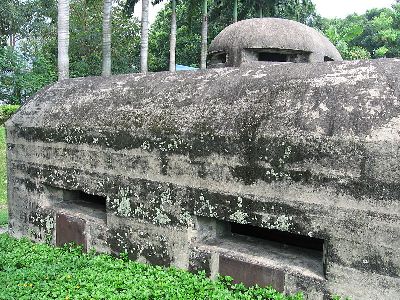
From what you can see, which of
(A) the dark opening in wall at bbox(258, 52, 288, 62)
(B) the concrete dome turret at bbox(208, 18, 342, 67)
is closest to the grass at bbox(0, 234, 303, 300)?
(B) the concrete dome turret at bbox(208, 18, 342, 67)

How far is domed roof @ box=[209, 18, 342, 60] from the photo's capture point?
9055mm

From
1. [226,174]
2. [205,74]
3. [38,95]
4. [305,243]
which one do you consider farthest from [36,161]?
[305,243]

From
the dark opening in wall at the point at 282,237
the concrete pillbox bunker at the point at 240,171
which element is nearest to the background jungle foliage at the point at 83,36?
the concrete pillbox bunker at the point at 240,171

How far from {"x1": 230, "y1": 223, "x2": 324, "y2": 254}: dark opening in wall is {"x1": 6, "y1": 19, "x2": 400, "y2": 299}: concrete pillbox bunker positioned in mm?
11

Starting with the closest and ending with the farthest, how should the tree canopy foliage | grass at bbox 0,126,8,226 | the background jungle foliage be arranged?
grass at bbox 0,126,8,226, the tree canopy foliage, the background jungle foliage

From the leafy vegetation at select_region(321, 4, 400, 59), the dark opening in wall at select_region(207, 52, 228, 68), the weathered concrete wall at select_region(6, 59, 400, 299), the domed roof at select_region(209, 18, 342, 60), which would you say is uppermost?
the leafy vegetation at select_region(321, 4, 400, 59)

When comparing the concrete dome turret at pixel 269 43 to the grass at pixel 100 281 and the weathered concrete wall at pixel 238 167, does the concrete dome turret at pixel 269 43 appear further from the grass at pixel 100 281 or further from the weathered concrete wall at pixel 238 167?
the grass at pixel 100 281

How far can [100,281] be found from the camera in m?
4.20

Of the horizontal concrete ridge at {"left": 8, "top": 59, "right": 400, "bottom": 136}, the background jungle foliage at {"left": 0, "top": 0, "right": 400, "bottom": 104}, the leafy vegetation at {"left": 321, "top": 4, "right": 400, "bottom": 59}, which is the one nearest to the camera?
the horizontal concrete ridge at {"left": 8, "top": 59, "right": 400, "bottom": 136}

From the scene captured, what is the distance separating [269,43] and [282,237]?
5.76 metres

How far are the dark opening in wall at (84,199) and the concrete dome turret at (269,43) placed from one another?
15.5 feet

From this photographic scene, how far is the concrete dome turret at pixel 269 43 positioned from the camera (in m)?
9.07

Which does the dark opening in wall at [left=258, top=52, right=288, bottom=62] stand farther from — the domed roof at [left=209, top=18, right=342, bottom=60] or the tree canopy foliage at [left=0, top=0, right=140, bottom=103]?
the tree canopy foliage at [left=0, top=0, right=140, bottom=103]

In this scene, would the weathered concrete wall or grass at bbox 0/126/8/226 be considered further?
grass at bbox 0/126/8/226
